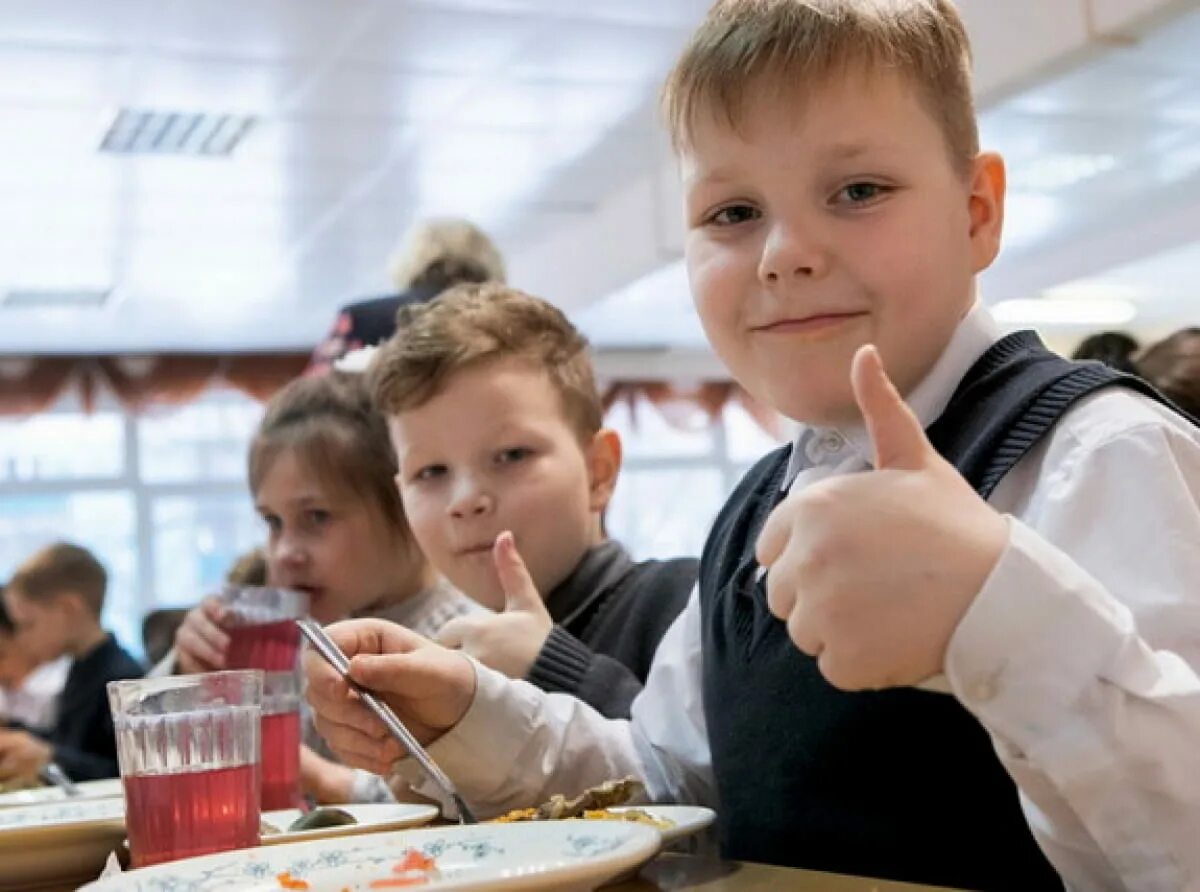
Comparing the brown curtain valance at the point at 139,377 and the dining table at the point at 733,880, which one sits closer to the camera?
the dining table at the point at 733,880

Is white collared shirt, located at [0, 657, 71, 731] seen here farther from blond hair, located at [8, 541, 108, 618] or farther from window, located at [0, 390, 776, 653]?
window, located at [0, 390, 776, 653]

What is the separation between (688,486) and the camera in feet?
34.6

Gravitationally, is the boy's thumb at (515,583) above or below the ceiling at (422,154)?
below

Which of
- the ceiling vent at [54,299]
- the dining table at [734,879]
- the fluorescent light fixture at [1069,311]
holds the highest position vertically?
the ceiling vent at [54,299]

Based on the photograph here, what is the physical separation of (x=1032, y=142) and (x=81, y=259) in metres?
3.97

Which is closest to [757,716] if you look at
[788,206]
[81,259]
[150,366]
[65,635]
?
[788,206]

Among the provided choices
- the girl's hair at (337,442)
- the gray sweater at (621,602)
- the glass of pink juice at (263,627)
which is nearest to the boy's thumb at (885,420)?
the gray sweater at (621,602)

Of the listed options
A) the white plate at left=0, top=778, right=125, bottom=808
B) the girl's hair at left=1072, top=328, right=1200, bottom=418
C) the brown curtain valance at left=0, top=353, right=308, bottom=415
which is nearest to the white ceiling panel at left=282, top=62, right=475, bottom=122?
the girl's hair at left=1072, top=328, right=1200, bottom=418

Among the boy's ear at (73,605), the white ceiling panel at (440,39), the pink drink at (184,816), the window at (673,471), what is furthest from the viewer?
the window at (673,471)

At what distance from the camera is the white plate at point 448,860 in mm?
683

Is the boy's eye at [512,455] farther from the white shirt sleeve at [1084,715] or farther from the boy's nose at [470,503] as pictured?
the white shirt sleeve at [1084,715]

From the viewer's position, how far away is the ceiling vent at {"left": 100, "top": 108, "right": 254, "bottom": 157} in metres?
4.89

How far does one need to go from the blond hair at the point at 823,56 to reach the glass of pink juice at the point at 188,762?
481 mm

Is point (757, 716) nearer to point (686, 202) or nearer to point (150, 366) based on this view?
point (686, 202)
